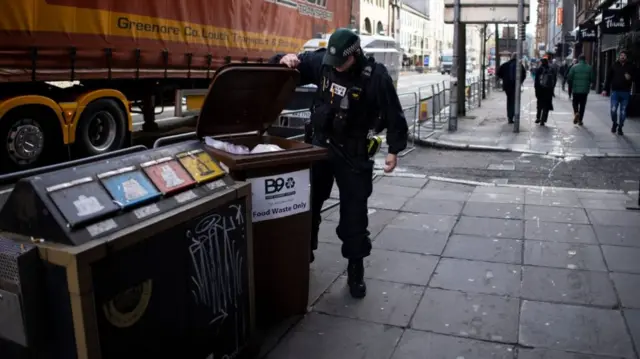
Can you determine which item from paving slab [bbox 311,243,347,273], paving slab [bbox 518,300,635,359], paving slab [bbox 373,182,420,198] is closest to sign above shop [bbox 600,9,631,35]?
paving slab [bbox 373,182,420,198]

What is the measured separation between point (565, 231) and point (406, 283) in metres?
2.21

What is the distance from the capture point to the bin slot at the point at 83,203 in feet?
7.86

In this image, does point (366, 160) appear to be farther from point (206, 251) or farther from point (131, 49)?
point (131, 49)

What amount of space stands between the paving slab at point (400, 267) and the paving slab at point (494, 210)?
1633 millimetres

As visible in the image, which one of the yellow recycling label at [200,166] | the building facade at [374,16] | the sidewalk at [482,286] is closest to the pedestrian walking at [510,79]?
the sidewalk at [482,286]

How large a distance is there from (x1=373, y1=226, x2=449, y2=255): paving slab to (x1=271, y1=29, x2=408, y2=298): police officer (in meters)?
1.14

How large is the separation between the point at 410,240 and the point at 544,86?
36.3ft

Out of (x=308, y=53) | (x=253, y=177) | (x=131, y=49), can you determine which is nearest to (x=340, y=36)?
(x=308, y=53)

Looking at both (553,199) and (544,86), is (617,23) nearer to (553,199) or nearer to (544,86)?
(544,86)

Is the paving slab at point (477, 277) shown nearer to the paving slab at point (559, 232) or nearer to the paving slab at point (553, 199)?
the paving slab at point (559, 232)

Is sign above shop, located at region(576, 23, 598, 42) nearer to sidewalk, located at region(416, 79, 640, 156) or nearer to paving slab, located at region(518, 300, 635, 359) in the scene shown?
sidewalk, located at region(416, 79, 640, 156)

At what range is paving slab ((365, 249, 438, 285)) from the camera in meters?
4.77

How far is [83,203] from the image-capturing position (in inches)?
97.6

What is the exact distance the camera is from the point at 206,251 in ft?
9.75
